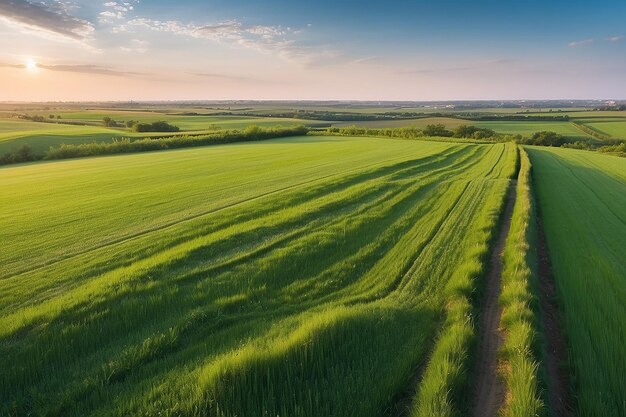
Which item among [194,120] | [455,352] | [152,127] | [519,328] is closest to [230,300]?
[455,352]

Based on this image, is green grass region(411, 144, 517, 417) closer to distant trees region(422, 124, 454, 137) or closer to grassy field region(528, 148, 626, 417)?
grassy field region(528, 148, 626, 417)

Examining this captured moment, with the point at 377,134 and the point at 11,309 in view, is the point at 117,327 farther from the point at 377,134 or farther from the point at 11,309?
the point at 377,134

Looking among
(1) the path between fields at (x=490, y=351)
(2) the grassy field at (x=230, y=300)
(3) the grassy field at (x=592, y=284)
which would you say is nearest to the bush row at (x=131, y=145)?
(2) the grassy field at (x=230, y=300)

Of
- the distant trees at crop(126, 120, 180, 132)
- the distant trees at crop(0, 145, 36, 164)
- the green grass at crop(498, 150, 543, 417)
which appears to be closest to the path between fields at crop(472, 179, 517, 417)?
the green grass at crop(498, 150, 543, 417)

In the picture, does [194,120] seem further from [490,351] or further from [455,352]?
[455,352]

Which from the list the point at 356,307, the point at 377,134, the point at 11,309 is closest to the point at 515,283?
the point at 356,307

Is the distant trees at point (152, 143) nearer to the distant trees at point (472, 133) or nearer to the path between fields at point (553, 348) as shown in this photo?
the distant trees at point (472, 133)
